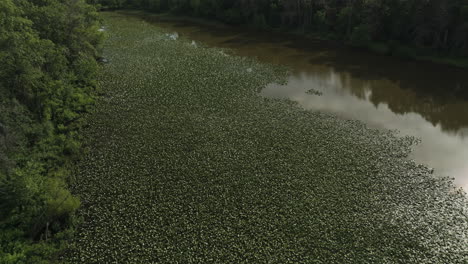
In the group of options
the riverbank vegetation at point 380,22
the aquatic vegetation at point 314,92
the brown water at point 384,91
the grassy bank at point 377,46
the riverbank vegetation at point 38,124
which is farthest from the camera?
the grassy bank at point 377,46

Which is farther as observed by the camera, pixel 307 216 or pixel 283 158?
pixel 283 158

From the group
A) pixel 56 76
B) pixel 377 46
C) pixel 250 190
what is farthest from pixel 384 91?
pixel 56 76

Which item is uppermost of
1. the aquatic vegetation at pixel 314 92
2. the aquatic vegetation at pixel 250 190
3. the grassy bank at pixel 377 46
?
the grassy bank at pixel 377 46

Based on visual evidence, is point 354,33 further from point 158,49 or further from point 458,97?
point 158,49

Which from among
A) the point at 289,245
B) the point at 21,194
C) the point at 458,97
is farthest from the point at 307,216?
the point at 458,97

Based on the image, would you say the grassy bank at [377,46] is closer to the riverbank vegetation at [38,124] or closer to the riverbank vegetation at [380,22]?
the riverbank vegetation at [380,22]

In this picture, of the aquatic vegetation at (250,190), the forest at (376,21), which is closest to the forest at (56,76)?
the forest at (376,21)

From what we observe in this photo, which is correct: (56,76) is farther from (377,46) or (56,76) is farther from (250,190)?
(377,46)
